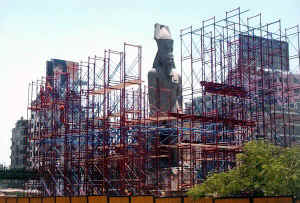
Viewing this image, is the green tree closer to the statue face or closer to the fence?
the fence

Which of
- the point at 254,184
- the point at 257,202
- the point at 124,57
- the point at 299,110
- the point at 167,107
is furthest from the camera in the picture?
the point at 299,110

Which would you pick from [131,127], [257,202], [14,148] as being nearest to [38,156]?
[131,127]

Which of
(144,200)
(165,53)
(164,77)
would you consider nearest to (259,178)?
(144,200)

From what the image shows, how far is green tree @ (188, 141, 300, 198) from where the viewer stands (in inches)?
800

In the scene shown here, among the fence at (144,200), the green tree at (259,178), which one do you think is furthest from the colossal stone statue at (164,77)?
the green tree at (259,178)

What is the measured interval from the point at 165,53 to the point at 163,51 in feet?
0.76

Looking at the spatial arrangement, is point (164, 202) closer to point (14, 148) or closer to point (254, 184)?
point (254, 184)

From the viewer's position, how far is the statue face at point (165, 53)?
4475cm

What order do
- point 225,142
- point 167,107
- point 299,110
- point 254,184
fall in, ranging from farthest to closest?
point 299,110, point 167,107, point 225,142, point 254,184

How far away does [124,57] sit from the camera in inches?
1339

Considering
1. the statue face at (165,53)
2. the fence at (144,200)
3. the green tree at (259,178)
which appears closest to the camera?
the fence at (144,200)

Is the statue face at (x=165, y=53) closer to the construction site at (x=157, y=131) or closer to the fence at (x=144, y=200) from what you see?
the construction site at (x=157, y=131)

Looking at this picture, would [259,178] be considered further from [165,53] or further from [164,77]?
[165,53]

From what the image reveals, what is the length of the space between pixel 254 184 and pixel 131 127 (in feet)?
54.5
